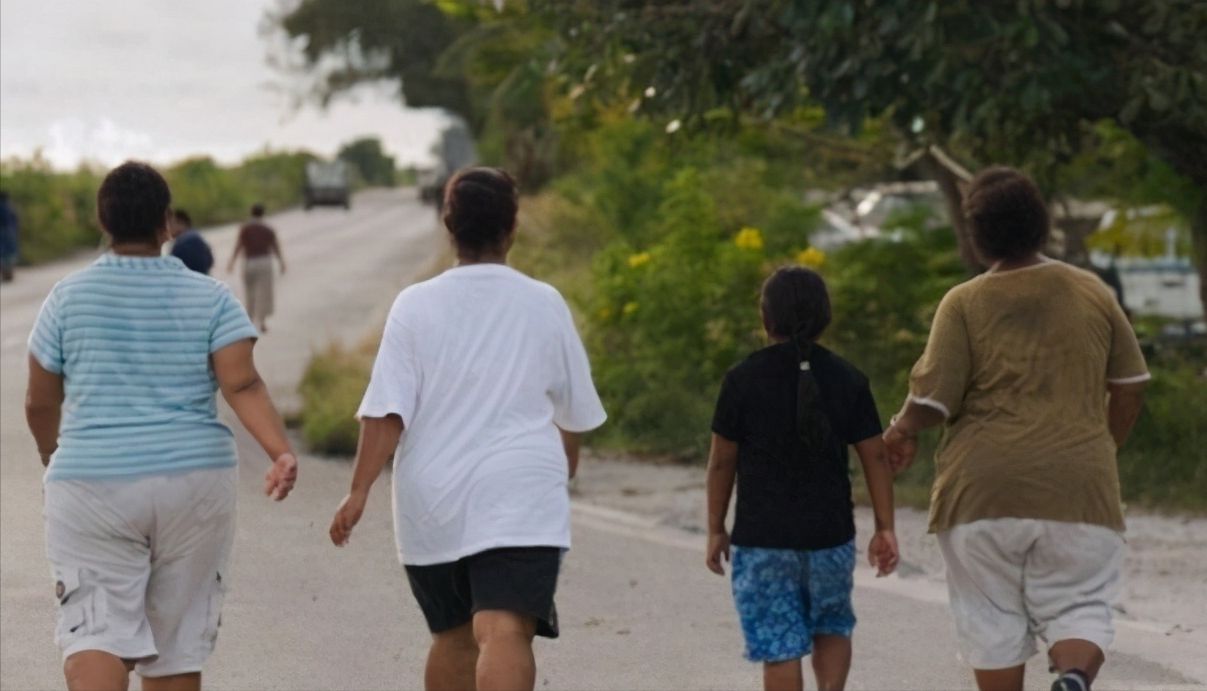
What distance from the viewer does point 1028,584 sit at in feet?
16.1

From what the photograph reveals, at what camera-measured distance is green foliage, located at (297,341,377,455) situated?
1362 centimetres

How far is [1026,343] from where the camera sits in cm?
492

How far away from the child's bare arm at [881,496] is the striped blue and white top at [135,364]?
174 centimetres

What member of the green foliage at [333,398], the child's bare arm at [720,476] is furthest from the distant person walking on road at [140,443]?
the green foliage at [333,398]

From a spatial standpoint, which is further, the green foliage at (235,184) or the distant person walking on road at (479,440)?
the green foliage at (235,184)

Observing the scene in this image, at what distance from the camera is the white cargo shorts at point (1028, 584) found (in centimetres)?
485

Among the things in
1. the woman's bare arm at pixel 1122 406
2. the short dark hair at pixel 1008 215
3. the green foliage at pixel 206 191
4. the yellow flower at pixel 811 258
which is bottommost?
the green foliage at pixel 206 191

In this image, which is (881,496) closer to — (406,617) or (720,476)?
(720,476)

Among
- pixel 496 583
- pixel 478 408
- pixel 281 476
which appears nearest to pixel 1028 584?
pixel 496 583

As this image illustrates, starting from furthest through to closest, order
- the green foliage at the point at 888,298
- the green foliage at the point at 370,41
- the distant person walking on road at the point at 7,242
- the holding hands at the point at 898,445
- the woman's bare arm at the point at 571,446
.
Result: the green foliage at the point at 370,41 < the distant person walking on road at the point at 7,242 < the green foliage at the point at 888,298 < the holding hands at the point at 898,445 < the woman's bare arm at the point at 571,446

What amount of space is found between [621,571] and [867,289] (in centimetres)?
572

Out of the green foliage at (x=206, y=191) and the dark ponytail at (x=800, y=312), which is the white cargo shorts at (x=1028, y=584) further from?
the green foliage at (x=206, y=191)

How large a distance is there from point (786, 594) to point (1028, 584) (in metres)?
0.65

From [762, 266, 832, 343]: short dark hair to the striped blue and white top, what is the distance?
1.46 metres
